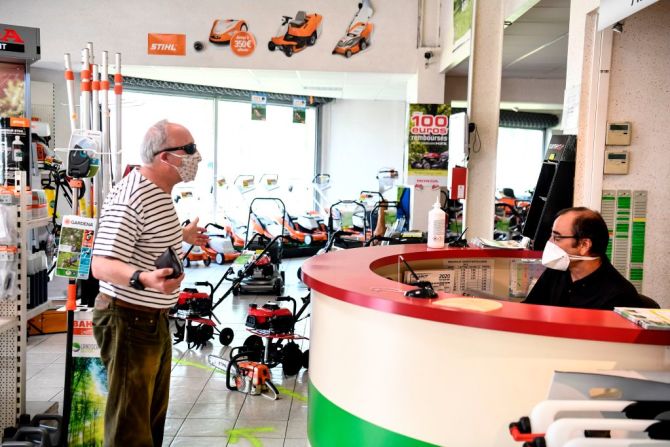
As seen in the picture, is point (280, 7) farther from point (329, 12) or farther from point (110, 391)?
point (110, 391)

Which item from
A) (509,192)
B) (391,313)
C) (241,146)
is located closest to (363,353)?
(391,313)

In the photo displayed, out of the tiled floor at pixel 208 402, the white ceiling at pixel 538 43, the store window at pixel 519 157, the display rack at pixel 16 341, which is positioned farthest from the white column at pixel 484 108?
the store window at pixel 519 157

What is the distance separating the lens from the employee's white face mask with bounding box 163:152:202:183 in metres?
2.88

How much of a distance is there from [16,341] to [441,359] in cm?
244

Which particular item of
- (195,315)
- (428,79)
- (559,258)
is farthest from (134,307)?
(428,79)

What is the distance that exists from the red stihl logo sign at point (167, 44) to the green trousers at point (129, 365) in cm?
705

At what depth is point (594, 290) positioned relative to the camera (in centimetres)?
282

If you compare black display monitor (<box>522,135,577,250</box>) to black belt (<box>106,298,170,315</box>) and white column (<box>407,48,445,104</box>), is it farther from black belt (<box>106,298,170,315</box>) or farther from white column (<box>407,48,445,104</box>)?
white column (<box>407,48,445,104</box>)

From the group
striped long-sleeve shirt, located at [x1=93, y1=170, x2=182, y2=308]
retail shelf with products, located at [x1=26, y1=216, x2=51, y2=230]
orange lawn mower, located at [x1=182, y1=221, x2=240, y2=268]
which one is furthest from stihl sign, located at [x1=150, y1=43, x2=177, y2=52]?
striped long-sleeve shirt, located at [x1=93, y1=170, x2=182, y2=308]

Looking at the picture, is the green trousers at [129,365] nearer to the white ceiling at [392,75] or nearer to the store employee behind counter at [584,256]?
the store employee behind counter at [584,256]

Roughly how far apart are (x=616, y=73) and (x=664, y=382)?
288 cm

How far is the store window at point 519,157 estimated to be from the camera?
17781 millimetres

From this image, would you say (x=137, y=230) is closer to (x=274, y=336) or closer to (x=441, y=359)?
(x=441, y=359)

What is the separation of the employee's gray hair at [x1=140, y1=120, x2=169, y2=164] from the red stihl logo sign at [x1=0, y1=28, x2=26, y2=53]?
4.16m
